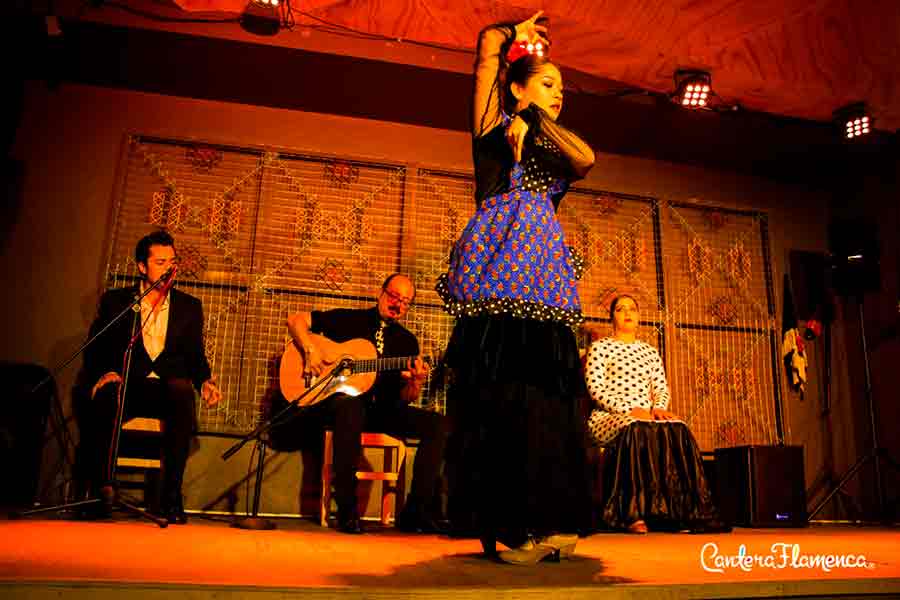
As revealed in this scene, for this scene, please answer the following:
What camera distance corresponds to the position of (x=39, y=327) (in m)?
4.93

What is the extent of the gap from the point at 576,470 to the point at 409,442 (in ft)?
10.1

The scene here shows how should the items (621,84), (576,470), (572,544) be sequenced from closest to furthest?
1. (576,470)
2. (572,544)
3. (621,84)

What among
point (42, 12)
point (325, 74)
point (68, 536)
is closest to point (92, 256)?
point (42, 12)

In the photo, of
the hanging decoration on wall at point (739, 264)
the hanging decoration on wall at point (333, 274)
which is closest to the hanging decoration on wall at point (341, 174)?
the hanging decoration on wall at point (333, 274)

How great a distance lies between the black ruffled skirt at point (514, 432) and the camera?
206 cm

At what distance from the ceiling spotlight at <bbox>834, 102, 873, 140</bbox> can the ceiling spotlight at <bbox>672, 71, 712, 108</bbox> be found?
3.05ft

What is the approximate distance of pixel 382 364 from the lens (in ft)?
13.4

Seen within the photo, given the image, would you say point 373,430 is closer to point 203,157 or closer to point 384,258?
point 384,258

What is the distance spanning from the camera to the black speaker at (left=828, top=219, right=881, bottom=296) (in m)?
6.05

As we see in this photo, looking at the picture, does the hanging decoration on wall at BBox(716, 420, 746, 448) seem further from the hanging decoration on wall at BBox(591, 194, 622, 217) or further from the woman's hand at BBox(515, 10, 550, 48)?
the woman's hand at BBox(515, 10, 550, 48)

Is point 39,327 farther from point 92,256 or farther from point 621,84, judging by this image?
point 621,84

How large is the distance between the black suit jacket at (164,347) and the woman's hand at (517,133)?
8.51 ft

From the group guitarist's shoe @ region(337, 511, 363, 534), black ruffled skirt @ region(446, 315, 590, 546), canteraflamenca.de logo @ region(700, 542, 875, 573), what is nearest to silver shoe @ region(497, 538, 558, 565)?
black ruffled skirt @ region(446, 315, 590, 546)

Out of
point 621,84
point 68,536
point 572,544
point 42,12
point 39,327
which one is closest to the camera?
point 572,544
